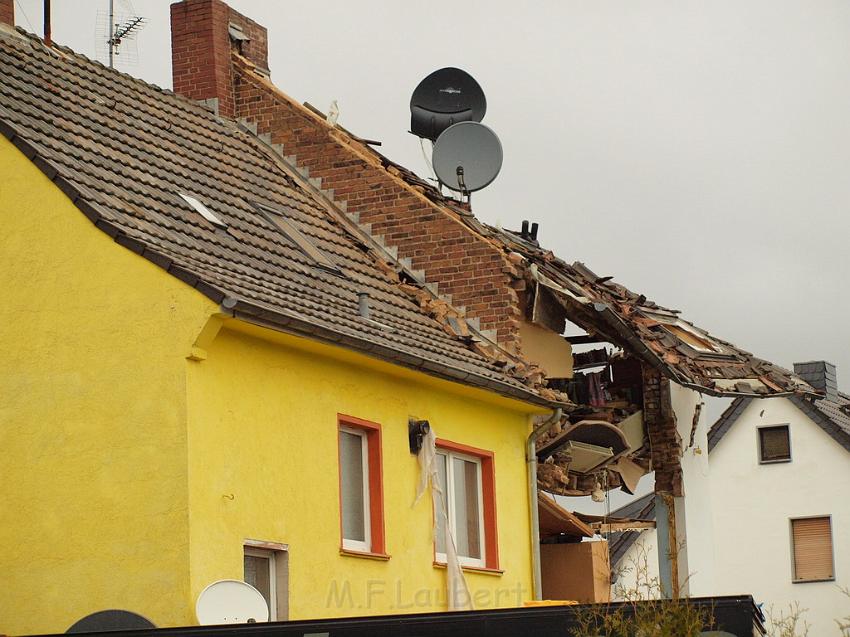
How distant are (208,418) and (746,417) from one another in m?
31.0

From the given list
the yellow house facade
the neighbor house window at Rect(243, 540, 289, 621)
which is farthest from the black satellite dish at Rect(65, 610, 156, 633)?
the neighbor house window at Rect(243, 540, 289, 621)

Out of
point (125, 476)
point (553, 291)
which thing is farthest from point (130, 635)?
point (553, 291)

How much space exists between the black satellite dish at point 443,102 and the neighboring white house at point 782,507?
19693mm

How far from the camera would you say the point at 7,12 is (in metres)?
18.8

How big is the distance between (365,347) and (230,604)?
3079 mm

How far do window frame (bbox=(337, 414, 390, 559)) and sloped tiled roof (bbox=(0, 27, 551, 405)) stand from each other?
0.73 metres

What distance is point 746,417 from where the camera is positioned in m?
43.2

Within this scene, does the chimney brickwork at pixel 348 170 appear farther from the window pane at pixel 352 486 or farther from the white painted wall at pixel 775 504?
the white painted wall at pixel 775 504

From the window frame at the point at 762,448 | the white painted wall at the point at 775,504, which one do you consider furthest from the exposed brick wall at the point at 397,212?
the window frame at the point at 762,448

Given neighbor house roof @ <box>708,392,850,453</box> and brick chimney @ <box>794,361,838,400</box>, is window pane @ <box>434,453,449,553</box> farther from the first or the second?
brick chimney @ <box>794,361,838,400</box>

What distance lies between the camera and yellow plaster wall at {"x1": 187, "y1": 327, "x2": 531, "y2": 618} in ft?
45.3

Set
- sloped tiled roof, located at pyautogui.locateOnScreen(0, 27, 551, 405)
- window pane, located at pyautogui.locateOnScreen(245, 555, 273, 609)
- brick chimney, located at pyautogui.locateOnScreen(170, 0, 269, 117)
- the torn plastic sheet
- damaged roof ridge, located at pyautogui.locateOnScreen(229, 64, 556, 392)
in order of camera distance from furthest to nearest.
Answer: brick chimney, located at pyautogui.locateOnScreen(170, 0, 269, 117) < damaged roof ridge, located at pyautogui.locateOnScreen(229, 64, 556, 392) < the torn plastic sheet < sloped tiled roof, located at pyautogui.locateOnScreen(0, 27, 551, 405) < window pane, located at pyautogui.locateOnScreen(245, 555, 273, 609)

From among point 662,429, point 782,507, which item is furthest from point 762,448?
point 662,429

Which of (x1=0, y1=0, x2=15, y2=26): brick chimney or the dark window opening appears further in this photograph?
(x1=0, y1=0, x2=15, y2=26): brick chimney
